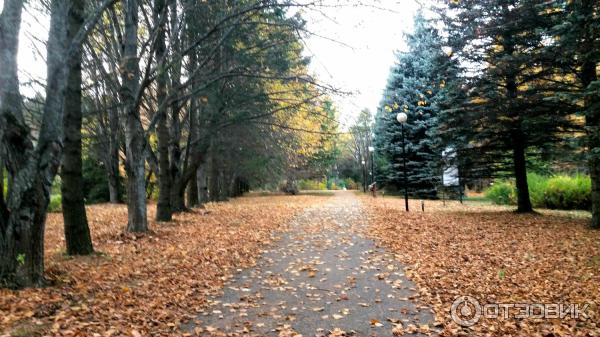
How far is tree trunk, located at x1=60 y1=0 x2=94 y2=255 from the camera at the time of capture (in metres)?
7.39

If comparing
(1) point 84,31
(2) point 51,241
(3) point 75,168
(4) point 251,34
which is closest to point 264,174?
(4) point 251,34

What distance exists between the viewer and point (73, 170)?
7430 mm

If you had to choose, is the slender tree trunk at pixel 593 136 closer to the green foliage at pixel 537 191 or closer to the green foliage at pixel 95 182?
the green foliage at pixel 537 191

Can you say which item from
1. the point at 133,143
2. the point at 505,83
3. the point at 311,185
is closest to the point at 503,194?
the point at 505,83

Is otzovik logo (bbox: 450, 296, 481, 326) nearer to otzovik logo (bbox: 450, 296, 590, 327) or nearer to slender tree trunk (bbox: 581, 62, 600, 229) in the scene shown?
otzovik logo (bbox: 450, 296, 590, 327)

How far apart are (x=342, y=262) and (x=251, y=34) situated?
710 centimetres

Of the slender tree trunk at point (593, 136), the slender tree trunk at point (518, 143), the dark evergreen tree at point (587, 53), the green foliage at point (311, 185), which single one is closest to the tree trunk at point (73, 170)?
the dark evergreen tree at point (587, 53)

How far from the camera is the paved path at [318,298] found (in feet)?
14.5

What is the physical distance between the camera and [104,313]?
179 inches

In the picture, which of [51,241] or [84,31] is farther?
[51,241]

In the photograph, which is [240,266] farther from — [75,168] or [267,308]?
[75,168]

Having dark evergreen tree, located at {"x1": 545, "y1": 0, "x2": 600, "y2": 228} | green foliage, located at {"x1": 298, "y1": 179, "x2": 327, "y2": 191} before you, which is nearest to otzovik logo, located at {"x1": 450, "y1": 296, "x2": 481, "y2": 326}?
dark evergreen tree, located at {"x1": 545, "y1": 0, "x2": 600, "y2": 228}

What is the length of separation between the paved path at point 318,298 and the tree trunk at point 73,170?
3.05 m

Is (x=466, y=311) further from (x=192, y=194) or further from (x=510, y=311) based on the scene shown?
(x=192, y=194)
